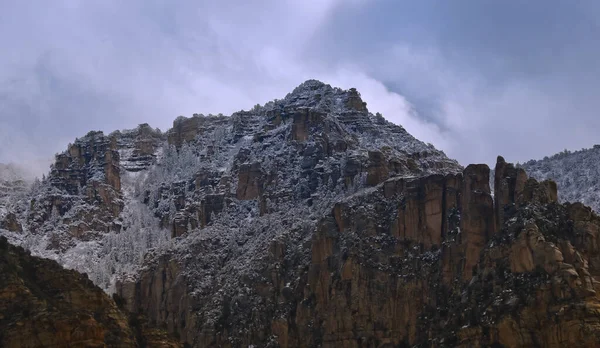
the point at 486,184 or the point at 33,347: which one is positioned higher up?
the point at 486,184

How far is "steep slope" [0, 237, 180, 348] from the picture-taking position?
358 feet

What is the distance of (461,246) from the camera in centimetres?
19450

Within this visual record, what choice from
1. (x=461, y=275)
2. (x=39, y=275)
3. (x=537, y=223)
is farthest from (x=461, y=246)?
(x=39, y=275)

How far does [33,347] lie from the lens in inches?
4274

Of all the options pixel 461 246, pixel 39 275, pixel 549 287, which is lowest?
pixel 39 275

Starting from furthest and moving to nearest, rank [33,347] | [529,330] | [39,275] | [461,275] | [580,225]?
[461,275], [580,225], [529,330], [39,275], [33,347]

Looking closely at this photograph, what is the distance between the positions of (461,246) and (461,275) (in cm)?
537

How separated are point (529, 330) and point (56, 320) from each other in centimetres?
7235

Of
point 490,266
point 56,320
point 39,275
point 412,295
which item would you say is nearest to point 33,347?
point 56,320

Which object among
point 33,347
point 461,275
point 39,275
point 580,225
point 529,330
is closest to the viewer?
point 33,347

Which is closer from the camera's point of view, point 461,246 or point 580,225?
point 580,225

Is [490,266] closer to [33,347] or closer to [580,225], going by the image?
[580,225]

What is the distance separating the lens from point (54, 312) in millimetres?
110938

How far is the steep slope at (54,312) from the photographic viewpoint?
109062 mm
